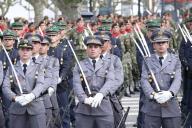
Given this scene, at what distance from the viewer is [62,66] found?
44.4 feet

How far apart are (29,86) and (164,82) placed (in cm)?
188

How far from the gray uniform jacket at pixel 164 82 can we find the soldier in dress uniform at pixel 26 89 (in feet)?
4.79

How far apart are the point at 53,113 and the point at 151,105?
271 centimetres

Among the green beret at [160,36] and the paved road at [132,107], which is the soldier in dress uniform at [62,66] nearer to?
the paved road at [132,107]

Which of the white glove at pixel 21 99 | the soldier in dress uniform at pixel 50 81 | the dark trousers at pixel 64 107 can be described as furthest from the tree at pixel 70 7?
the white glove at pixel 21 99

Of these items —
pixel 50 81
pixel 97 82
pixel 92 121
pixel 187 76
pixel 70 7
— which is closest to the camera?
pixel 92 121

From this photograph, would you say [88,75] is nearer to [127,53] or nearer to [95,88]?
[95,88]

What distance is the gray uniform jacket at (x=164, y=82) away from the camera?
1003cm

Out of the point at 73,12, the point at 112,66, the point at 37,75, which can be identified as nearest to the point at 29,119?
the point at 37,75

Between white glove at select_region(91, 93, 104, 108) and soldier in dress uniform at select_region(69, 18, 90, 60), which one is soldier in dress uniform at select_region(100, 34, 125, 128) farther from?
soldier in dress uniform at select_region(69, 18, 90, 60)

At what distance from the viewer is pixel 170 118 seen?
10047mm

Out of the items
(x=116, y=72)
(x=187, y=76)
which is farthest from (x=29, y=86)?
(x=187, y=76)

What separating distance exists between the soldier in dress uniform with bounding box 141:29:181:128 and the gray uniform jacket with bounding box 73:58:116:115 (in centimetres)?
48

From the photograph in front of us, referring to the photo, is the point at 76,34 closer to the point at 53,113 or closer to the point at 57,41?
the point at 57,41
